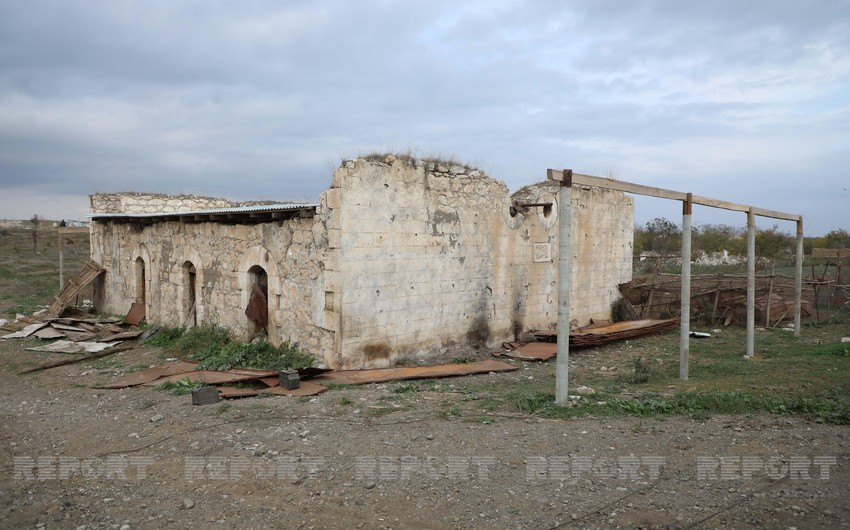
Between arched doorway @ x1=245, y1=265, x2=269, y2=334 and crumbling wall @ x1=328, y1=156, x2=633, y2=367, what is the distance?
2.41 meters

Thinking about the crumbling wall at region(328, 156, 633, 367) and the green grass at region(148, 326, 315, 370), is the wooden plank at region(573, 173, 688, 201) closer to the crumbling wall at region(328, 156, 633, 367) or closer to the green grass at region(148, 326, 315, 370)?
the crumbling wall at region(328, 156, 633, 367)

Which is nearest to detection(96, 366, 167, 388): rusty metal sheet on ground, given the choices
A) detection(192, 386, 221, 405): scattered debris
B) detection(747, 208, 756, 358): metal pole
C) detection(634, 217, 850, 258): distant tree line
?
detection(192, 386, 221, 405): scattered debris

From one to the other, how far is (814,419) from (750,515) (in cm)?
269

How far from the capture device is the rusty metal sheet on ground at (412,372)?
8.39 meters

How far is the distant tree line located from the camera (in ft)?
103

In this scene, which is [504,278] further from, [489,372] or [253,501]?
[253,501]

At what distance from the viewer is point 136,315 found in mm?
13969

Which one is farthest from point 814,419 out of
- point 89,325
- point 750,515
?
point 89,325

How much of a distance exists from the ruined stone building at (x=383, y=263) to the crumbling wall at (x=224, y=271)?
4cm

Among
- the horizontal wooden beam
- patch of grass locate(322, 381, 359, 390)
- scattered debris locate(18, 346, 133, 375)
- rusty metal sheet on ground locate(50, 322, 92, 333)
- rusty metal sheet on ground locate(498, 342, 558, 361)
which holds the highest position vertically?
the horizontal wooden beam

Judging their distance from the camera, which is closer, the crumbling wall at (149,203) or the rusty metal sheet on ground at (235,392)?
the rusty metal sheet on ground at (235,392)

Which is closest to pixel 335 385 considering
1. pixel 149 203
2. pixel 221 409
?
pixel 221 409

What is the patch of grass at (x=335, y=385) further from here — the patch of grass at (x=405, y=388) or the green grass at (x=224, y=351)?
the green grass at (x=224, y=351)

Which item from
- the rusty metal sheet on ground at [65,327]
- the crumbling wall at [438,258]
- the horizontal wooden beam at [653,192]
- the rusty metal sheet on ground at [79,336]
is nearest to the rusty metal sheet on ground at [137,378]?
the crumbling wall at [438,258]
